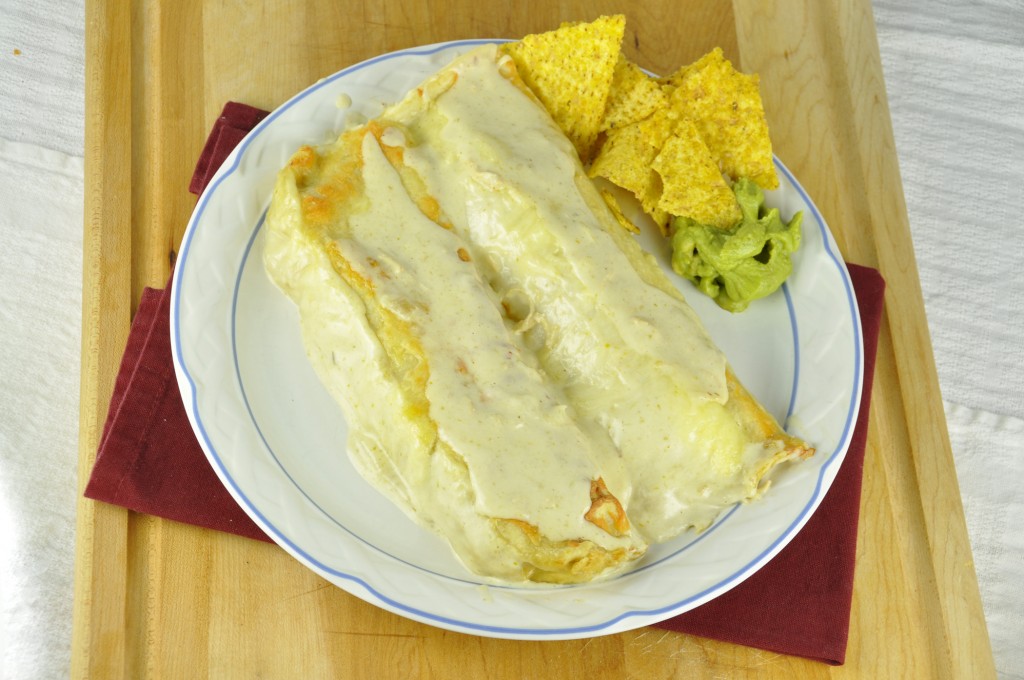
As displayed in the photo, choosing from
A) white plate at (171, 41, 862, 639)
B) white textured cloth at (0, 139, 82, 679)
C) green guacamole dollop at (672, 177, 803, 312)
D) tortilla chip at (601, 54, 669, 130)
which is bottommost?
white textured cloth at (0, 139, 82, 679)

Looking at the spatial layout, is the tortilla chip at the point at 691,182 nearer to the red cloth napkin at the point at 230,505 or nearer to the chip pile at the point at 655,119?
the chip pile at the point at 655,119

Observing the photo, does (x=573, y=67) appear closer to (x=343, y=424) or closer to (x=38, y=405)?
(x=343, y=424)

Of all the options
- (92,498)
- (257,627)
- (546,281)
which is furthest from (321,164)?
(257,627)

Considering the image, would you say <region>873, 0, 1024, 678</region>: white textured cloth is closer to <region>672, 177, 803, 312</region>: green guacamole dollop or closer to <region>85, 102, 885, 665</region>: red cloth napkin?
<region>85, 102, 885, 665</region>: red cloth napkin

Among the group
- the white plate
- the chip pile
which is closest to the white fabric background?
the white plate

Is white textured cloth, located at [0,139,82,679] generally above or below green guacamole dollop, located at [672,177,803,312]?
below
